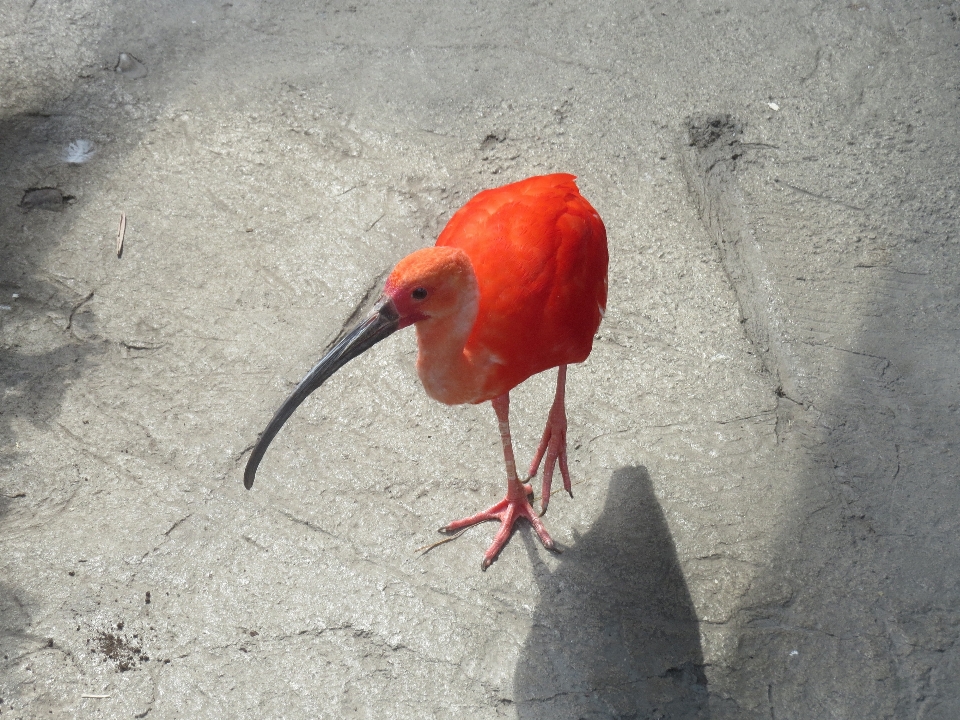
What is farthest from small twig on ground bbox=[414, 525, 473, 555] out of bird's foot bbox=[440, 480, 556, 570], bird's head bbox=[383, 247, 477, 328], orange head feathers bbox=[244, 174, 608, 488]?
bird's head bbox=[383, 247, 477, 328]

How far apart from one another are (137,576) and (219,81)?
10.0 feet

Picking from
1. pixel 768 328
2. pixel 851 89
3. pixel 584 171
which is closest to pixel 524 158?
pixel 584 171

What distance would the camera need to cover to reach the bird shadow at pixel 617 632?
2895mm

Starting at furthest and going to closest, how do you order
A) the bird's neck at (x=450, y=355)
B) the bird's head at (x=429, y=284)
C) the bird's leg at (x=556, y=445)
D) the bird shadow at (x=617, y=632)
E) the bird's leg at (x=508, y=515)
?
the bird's leg at (x=556, y=445)
the bird's leg at (x=508, y=515)
the bird shadow at (x=617, y=632)
the bird's neck at (x=450, y=355)
the bird's head at (x=429, y=284)

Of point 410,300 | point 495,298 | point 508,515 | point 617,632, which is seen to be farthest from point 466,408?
point 410,300

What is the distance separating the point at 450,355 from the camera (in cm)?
271

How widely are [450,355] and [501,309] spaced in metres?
0.26

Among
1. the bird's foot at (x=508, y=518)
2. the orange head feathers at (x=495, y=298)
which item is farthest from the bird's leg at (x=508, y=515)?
the orange head feathers at (x=495, y=298)

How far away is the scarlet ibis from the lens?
8.38 ft

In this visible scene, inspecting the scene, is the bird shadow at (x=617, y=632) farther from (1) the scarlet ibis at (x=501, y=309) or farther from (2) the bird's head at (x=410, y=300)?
(2) the bird's head at (x=410, y=300)

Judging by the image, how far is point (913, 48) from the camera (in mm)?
5098

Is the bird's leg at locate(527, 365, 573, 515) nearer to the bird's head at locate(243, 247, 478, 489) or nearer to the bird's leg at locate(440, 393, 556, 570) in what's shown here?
the bird's leg at locate(440, 393, 556, 570)

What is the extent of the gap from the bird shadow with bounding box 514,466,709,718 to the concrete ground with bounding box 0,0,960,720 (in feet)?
0.04

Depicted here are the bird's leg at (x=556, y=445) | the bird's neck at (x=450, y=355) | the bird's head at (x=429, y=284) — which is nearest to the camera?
the bird's head at (x=429, y=284)
